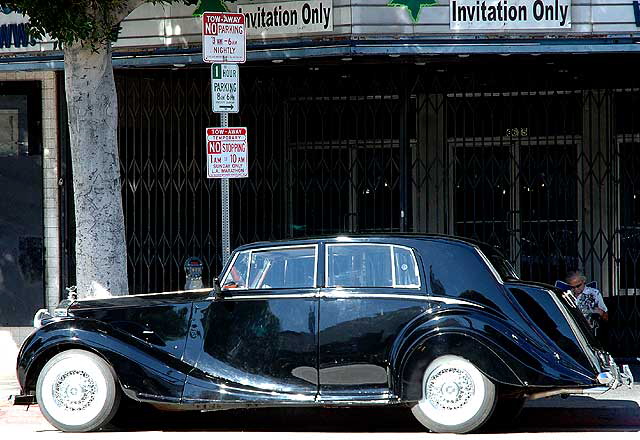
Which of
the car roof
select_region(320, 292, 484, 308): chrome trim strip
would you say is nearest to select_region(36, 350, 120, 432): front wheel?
the car roof

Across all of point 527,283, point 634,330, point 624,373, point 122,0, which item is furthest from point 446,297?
point 634,330

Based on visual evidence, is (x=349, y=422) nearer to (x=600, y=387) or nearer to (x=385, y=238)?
(x=385, y=238)

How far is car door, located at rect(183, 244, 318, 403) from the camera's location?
28.8 feet

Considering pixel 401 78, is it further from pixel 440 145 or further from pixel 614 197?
pixel 614 197

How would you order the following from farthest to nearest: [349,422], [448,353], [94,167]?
1. [94,167]
2. [349,422]
3. [448,353]

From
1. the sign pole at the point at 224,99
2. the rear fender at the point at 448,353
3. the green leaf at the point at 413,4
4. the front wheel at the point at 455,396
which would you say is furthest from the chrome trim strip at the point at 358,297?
the green leaf at the point at 413,4

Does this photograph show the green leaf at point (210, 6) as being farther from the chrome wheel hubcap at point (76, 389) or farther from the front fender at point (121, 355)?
the chrome wheel hubcap at point (76, 389)

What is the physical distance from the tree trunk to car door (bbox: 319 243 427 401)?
8.84 feet

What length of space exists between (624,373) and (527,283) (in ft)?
3.83

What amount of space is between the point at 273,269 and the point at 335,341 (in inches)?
33.1

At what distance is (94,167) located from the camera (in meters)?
10.5

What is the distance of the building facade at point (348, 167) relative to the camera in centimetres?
1339

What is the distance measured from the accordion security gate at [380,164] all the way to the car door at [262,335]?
14.5ft

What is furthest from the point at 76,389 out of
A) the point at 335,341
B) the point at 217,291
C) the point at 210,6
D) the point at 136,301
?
the point at 210,6
